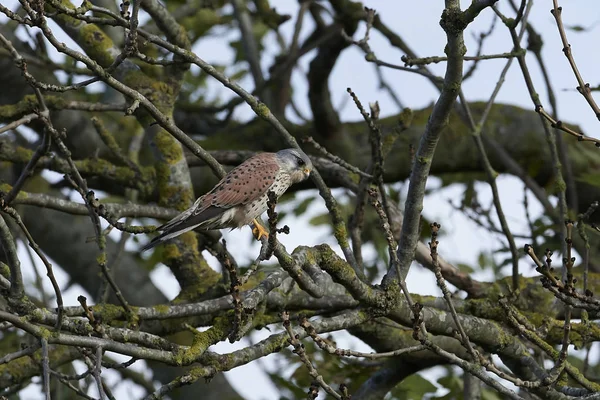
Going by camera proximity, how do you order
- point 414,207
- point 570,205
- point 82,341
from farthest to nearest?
1. point 570,205
2. point 414,207
3. point 82,341

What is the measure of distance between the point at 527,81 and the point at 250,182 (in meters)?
1.69

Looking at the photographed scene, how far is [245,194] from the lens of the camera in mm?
4953

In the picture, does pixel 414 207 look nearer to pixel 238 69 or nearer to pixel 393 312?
pixel 393 312

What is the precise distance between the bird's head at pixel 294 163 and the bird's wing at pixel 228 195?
0.06 metres

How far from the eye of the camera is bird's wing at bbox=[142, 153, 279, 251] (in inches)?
175

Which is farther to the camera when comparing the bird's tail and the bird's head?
the bird's head

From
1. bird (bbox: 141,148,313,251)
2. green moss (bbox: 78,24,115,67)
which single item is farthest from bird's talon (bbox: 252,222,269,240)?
green moss (bbox: 78,24,115,67)

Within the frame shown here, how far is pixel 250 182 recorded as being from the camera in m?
5.02

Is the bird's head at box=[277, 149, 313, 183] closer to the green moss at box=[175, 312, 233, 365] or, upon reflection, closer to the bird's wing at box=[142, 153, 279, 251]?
the bird's wing at box=[142, 153, 279, 251]

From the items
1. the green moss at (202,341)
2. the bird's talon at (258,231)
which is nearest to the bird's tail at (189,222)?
the bird's talon at (258,231)

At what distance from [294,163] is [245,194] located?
0.46 meters

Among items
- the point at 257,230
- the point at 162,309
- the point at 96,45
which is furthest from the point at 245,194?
the point at 96,45

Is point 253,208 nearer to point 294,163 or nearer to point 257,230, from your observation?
point 257,230

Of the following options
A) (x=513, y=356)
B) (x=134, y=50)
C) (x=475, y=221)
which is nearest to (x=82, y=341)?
(x=134, y=50)
